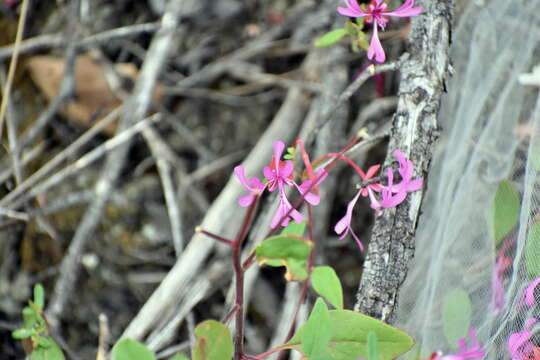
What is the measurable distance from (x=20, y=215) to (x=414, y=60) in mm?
984

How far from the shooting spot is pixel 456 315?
86 centimetres

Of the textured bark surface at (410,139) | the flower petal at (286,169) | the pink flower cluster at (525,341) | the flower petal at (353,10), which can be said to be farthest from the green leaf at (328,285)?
the flower petal at (353,10)

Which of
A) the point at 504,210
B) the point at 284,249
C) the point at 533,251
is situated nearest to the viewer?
the point at 284,249

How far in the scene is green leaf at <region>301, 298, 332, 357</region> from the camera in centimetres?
62

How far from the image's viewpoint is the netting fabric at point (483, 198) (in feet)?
2.65

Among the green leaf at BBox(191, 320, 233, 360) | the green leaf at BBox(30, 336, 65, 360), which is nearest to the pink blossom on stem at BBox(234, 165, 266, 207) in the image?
the green leaf at BBox(191, 320, 233, 360)

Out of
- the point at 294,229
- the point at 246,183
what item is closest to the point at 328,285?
the point at 294,229

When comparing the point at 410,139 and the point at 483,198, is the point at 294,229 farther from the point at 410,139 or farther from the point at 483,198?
the point at 483,198

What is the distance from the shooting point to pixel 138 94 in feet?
4.94

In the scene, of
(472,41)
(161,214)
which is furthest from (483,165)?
(161,214)

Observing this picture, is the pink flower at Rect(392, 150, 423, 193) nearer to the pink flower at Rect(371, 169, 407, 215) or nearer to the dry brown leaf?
the pink flower at Rect(371, 169, 407, 215)

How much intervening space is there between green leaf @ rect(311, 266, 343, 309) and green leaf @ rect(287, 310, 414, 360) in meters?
0.07

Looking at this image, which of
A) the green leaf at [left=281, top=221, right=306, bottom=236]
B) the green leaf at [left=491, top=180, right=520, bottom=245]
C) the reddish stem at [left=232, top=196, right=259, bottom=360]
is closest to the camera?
the reddish stem at [left=232, top=196, right=259, bottom=360]

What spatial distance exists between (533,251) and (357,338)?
310 millimetres
